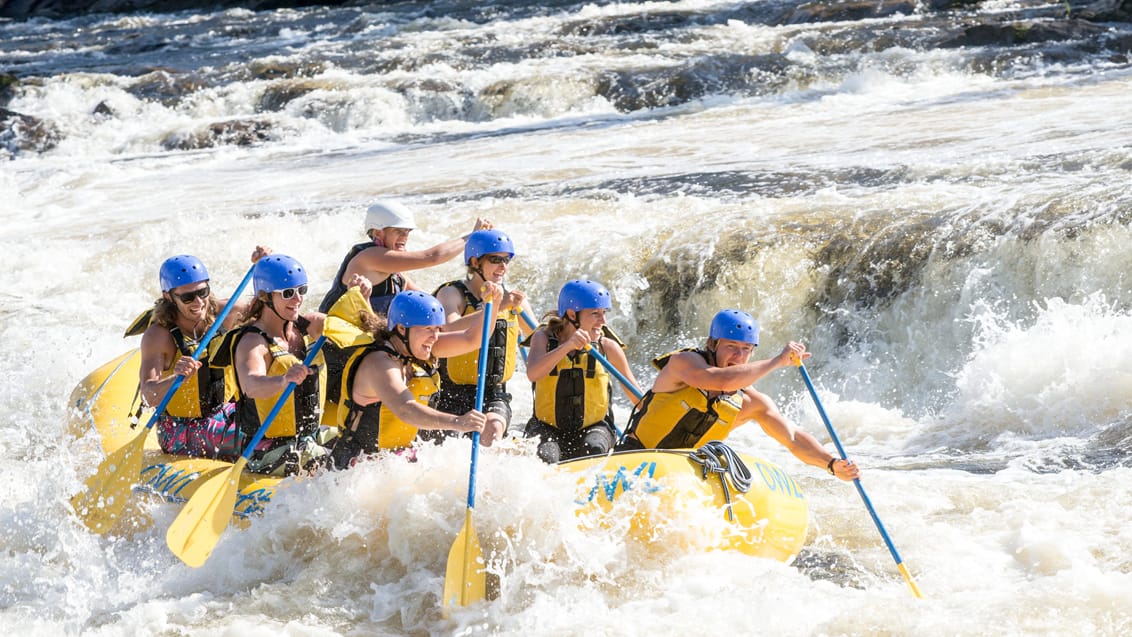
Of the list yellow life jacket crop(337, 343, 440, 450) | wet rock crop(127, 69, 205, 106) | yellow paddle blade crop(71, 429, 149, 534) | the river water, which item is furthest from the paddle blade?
wet rock crop(127, 69, 205, 106)

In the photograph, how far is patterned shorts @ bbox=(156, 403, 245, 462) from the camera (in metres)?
5.84

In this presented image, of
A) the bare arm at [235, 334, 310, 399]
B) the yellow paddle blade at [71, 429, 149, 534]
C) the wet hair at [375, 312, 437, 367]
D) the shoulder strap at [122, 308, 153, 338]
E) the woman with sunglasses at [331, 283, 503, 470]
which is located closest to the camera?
the woman with sunglasses at [331, 283, 503, 470]

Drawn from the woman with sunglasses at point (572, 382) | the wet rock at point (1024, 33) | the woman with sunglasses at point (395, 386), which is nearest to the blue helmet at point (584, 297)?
the woman with sunglasses at point (572, 382)

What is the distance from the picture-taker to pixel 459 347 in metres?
5.52

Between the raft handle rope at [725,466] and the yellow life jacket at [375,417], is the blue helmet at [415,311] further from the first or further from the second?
the raft handle rope at [725,466]

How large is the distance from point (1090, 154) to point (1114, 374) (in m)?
4.22

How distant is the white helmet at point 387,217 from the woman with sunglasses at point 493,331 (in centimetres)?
56

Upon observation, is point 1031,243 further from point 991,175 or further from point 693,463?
point 693,463

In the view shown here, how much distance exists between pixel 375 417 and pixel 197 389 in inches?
45.1

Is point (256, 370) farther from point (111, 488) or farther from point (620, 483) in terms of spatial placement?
point (620, 483)

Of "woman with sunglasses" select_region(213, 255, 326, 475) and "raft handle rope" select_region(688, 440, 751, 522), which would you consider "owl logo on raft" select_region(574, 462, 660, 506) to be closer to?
"raft handle rope" select_region(688, 440, 751, 522)

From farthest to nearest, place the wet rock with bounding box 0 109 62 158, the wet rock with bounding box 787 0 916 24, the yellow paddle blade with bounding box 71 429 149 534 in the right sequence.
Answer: the wet rock with bounding box 787 0 916 24 → the wet rock with bounding box 0 109 62 158 → the yellow paddle blade with bounding box 71 429 149 534

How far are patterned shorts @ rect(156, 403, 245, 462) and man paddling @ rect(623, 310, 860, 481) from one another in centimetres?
186

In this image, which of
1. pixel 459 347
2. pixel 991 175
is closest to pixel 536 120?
pixel 991 175
